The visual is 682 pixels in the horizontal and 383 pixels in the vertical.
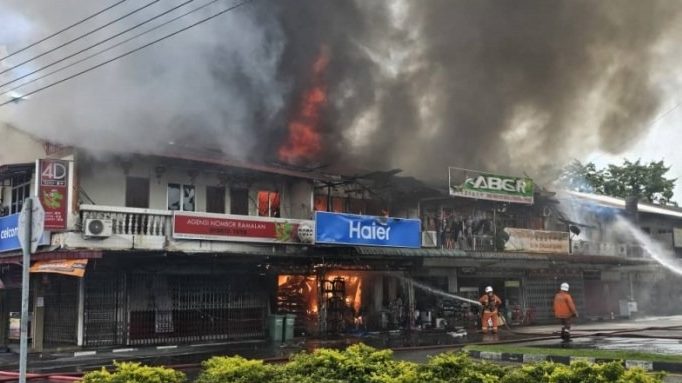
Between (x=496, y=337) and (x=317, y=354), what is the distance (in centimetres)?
1206

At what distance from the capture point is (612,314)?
29.5 metres

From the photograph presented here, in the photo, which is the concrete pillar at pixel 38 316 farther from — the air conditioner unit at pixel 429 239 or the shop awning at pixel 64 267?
the air conditioner unit at pixel 429 239

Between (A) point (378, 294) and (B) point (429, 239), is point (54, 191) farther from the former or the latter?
(B) point (429, 239)

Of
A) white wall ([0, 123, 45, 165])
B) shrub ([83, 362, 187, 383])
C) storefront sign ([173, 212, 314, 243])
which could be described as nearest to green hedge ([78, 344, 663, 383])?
shrub ([83, 362, 187, 383])

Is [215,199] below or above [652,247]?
Answer: above

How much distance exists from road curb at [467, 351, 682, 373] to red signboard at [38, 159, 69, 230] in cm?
1010

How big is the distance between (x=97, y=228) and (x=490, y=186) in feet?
45.8

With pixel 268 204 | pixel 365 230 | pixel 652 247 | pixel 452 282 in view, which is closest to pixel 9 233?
pixel 268 204

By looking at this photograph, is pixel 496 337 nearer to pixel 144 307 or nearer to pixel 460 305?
Answer: pixel 460 305

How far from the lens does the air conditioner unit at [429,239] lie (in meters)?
23.0

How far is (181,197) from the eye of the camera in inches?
739

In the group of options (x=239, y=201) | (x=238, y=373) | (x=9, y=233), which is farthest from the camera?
(x=239, y=201)

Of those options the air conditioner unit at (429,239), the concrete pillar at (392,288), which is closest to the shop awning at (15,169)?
the concrete pillar at (392,288)

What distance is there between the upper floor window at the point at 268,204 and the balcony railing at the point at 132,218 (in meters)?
3.84
